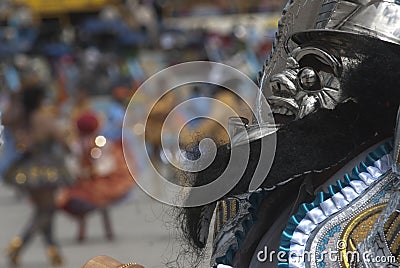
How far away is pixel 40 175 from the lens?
21.5 ft

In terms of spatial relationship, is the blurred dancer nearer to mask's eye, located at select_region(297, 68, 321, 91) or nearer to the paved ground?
the paved ground

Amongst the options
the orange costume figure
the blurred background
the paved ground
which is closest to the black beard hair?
the blurred background

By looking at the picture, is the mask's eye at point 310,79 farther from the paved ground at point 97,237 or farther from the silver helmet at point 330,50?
the paved ground at point 97,237

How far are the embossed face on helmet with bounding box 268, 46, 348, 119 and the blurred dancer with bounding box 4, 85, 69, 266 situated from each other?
197 inches

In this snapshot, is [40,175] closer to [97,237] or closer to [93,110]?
[97,237]

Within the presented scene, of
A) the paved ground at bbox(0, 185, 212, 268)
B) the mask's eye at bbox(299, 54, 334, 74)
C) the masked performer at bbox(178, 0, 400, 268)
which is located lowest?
the masked performer at bbox(178, 0, 400, 268)

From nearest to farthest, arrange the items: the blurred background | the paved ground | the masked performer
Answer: the masked performer, the paved ground, the blurred background

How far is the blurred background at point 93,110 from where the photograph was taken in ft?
21.2

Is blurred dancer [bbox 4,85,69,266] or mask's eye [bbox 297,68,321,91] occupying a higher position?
blurred dancer [bbox 4,85,69,266]

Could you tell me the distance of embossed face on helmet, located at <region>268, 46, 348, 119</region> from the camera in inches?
61.6

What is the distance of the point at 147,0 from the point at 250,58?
223 inches

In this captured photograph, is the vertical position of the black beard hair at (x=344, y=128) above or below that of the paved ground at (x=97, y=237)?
below

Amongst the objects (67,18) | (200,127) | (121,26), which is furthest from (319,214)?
(67,18)

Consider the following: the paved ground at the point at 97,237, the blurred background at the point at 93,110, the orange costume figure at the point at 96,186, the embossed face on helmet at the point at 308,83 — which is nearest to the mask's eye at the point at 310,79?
the embossed face on helmet at the point at 308,83
